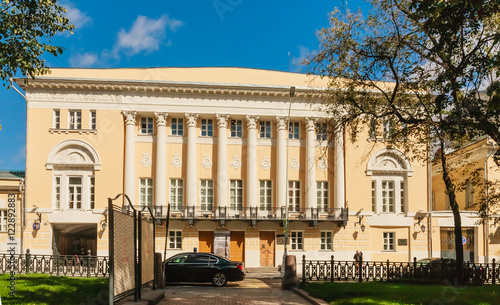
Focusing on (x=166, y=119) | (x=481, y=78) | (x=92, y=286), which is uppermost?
(x=166, y=119)

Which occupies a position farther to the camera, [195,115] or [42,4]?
[195,115]

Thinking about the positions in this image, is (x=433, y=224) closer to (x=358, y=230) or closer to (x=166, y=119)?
(x=358, y=230)

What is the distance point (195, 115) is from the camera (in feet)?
135

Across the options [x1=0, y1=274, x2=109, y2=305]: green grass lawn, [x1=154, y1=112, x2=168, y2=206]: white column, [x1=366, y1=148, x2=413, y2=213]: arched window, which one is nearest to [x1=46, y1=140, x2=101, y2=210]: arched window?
[x1=154, y1=112, x2=168, y2=206]: white column

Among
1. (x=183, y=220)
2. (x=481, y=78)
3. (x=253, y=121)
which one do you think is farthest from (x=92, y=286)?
(x=253, y=121)

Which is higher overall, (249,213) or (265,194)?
(265,194)

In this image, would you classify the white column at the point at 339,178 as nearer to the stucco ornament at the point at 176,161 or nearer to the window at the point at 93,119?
the stucco ornament at the point at 176,161

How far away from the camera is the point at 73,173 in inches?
1571

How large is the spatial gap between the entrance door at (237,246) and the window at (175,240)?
3.77 metres

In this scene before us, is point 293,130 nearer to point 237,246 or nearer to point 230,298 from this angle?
point 237,246

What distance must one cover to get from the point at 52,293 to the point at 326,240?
28324 mm

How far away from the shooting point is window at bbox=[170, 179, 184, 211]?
134 ft

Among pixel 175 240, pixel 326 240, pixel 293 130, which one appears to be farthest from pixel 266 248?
pixel 293 130

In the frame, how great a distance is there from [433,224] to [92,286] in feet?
98.9
